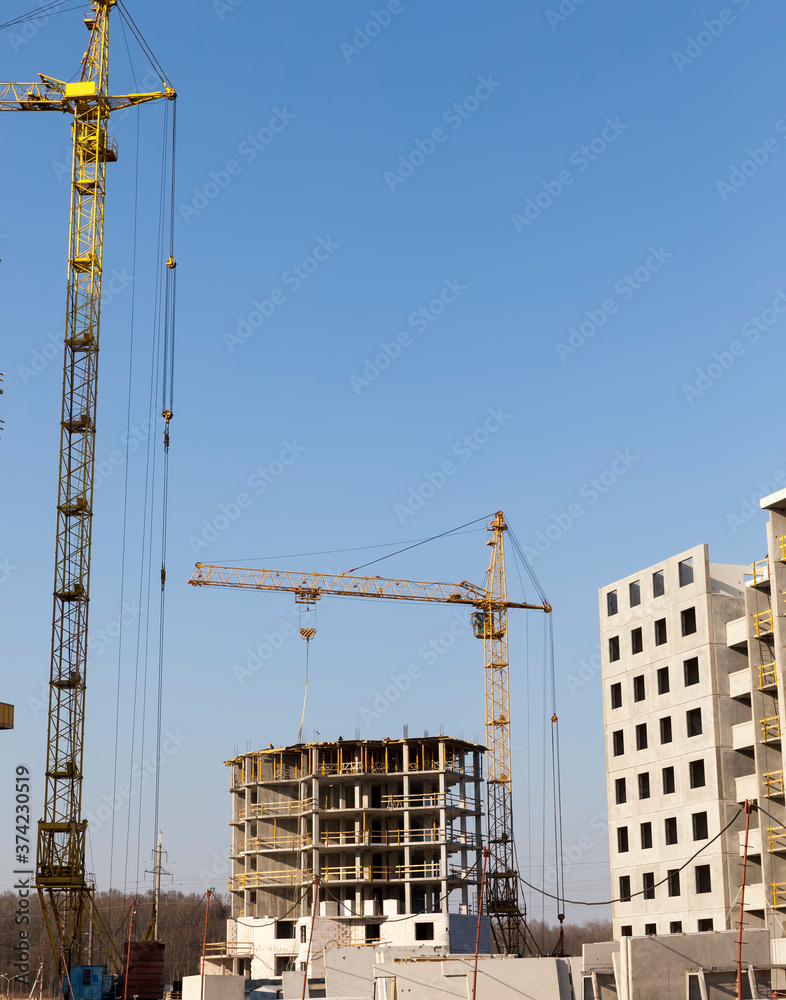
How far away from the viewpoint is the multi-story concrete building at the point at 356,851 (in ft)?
285

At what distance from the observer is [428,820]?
294ft

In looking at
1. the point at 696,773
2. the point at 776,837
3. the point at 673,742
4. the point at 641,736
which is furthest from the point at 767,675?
the point at 641,736

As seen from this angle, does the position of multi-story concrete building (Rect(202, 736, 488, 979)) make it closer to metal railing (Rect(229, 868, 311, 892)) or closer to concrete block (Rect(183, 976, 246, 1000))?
metal railing (Rect(229, 868, 311, 892))

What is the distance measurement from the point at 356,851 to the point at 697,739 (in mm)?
38146

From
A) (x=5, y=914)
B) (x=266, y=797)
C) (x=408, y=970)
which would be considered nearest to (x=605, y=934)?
(x=5, y=914)

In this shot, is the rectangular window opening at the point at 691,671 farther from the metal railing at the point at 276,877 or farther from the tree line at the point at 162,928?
the tree line at the point at 162,928

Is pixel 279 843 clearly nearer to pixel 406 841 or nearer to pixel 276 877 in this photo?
pixel 276 877

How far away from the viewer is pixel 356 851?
89188 mm

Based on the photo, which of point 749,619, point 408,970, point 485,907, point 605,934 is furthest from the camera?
point 605,934

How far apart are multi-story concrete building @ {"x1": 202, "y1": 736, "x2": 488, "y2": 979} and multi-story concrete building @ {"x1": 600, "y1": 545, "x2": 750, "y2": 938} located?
1023 inches

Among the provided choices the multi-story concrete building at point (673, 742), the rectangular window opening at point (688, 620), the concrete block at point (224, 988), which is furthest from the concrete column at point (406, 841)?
the rectangular window opening at point (688, 620)

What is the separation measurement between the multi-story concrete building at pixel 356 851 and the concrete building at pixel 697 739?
2633 cm

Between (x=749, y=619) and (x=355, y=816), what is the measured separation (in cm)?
4307

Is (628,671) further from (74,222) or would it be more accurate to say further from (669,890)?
(74,222)
